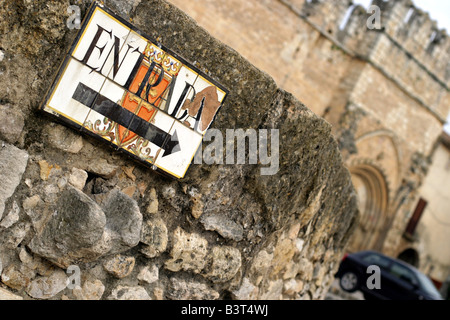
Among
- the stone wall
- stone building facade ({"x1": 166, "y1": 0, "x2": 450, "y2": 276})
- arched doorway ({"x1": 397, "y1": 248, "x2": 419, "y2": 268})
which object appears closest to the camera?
the stone wall

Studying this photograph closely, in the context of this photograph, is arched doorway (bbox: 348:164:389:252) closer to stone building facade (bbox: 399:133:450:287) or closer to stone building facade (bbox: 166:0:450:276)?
stone building facade (bbox: 166:0:450:276)

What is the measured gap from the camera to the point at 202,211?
3.06 meters

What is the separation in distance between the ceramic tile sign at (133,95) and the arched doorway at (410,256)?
56.6ft

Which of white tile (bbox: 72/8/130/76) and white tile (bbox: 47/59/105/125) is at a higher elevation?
white tile (bbox: 72/8/130/76)

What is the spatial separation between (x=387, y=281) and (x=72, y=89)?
29.6 feet

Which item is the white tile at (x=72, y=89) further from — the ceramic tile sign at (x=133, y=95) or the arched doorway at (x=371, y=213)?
the arched doorway at (x=371, y=213)

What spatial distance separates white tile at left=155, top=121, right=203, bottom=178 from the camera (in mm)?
2789

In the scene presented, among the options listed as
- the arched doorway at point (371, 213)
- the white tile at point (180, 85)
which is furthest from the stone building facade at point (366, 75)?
the white tile at point (180, 85)

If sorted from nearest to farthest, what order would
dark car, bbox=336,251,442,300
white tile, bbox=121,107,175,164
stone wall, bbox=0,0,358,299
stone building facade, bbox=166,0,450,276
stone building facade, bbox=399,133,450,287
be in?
stone wall, bbox=0,0,358,299, white tile, bbox=121,107,175,164, dark car, bbox=336,251,442,300, stone building facade, bbox=166,0,450,276, stone building facade, bbox=399,133,450,287

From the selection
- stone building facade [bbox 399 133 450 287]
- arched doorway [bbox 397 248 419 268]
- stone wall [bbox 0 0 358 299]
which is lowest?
stone wall [bbox 0 0 358 299]

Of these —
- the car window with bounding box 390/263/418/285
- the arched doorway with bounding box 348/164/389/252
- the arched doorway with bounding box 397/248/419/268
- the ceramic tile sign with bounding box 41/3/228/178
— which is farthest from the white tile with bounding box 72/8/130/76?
the arched doorway with bounding box 397/248/419/268

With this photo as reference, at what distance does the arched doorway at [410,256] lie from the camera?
60.4 feet

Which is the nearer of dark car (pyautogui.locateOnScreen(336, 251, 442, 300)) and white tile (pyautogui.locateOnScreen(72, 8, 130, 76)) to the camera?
white tile (pyautogui.locateOnScreen(72, 8, 130, 76))

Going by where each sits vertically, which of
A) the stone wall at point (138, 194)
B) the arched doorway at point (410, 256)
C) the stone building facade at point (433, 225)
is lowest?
the stone wall at point (138, 194)
